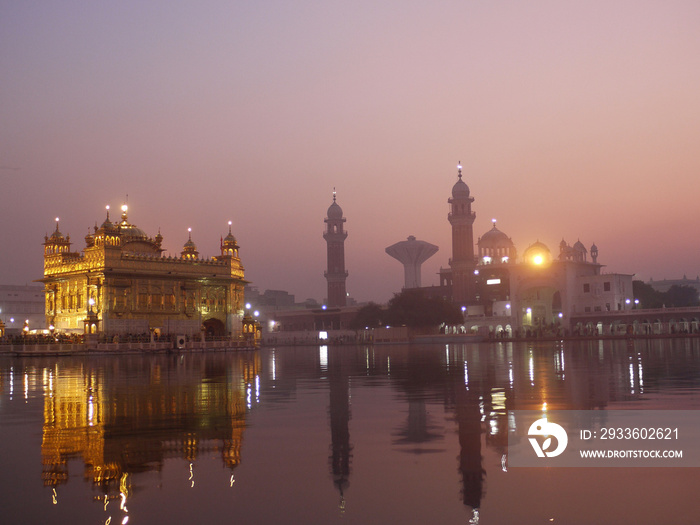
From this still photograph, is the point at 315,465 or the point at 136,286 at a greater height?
the point at 136,286

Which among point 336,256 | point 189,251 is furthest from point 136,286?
point 336,256

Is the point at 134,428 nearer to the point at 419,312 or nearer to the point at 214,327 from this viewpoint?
the point at 214,327

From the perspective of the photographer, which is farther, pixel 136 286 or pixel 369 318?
pixel 369 318

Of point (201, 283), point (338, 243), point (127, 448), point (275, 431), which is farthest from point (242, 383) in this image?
point (338, 243)

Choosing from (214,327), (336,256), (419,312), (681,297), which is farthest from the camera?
(336,256)

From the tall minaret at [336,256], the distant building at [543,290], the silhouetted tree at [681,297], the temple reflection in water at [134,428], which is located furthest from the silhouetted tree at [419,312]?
the temple reflection in water at [134,428]

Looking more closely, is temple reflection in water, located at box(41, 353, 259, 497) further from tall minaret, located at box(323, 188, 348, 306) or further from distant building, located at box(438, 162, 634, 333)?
tall minaret, located at box(323, 188, 348, 306)

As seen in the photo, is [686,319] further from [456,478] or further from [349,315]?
[456,478]

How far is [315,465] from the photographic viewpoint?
6.95 m

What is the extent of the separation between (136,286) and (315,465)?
53.7 metres

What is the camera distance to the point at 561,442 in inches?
299

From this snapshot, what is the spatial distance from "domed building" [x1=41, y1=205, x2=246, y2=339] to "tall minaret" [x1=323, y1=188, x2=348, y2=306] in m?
87.1

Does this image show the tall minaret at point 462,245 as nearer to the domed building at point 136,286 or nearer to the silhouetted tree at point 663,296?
the silhouetted tree at point 663,296

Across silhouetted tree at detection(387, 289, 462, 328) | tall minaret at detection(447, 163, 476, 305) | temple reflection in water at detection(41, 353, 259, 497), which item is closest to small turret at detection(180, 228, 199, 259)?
silhouetted tree at detection(387, 289, 462, 328)
